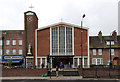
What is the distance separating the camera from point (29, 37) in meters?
36.3

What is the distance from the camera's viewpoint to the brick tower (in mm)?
35812

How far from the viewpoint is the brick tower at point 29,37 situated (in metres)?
35.8

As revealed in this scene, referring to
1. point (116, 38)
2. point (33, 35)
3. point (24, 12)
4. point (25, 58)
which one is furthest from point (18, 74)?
point (116, 38)

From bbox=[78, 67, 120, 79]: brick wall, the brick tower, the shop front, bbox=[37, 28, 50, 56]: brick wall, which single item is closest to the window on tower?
bbox=[37, 28, 50, 56]: brick wall

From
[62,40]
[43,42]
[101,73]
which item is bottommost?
[101,73]

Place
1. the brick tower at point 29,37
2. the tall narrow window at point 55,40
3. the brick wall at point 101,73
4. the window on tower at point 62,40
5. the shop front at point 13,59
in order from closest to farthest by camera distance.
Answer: the brick wall at point 101,73
the brick tower at point 29,37
the window on tower at point 62,40
the tall narrow window at point 55,40
the shop front at point 13,59

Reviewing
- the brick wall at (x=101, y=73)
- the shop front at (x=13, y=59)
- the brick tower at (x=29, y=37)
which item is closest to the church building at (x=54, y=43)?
the brick tower at (x=29, y=37)

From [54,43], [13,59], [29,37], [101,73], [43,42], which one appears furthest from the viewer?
[13,59]

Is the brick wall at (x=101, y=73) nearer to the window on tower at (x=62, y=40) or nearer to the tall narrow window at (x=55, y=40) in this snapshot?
the window on tower at (x=62, y=40)

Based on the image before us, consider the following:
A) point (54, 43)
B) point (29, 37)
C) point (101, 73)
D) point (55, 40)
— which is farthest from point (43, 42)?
point (101, 73)

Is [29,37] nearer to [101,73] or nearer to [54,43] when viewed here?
[54,43]

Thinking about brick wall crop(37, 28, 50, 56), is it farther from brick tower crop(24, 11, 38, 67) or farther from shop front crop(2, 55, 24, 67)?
shop front crop(2, 55, 24, 67)

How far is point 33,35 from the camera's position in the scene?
119 ft

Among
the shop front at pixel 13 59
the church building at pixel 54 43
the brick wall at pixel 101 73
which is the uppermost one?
the church building at pixel 54 43
